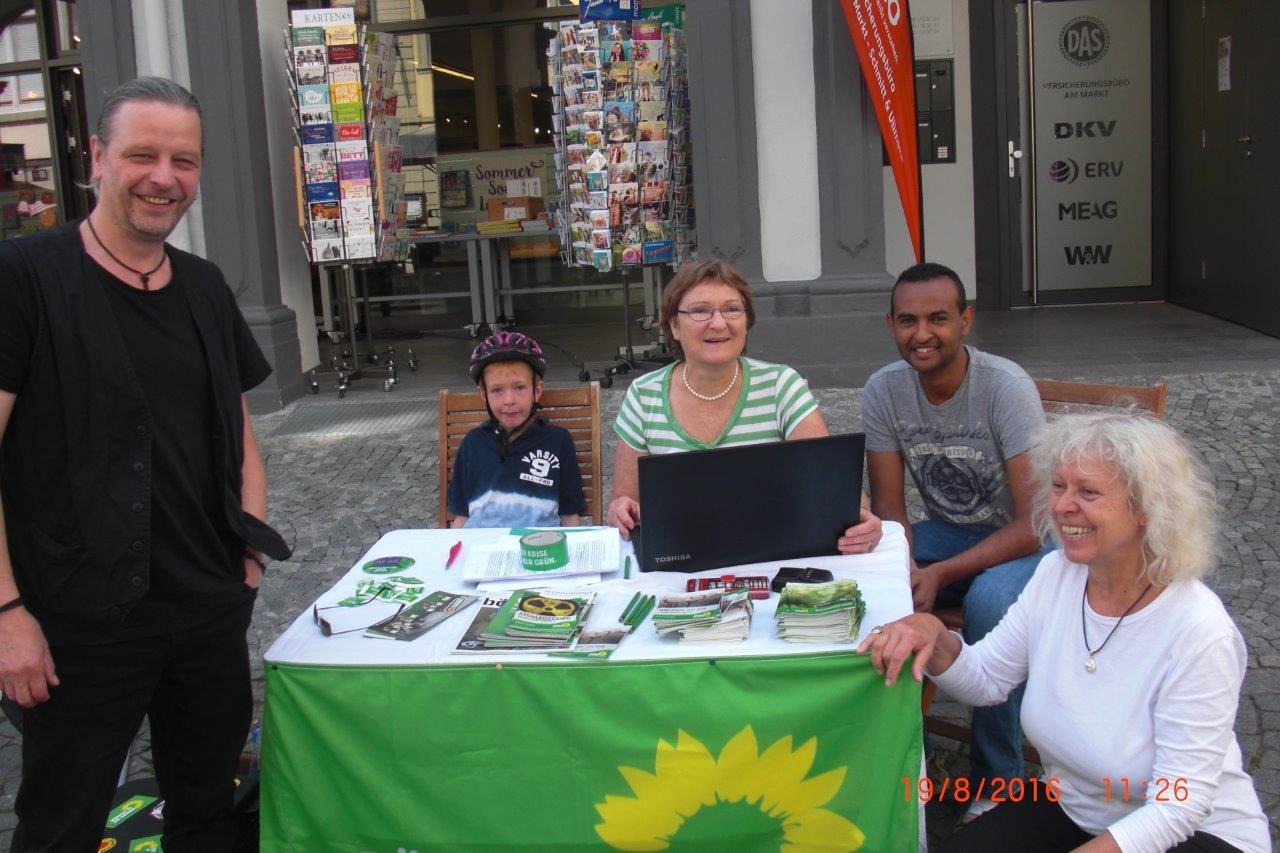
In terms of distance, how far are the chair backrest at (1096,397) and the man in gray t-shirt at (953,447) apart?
36cm

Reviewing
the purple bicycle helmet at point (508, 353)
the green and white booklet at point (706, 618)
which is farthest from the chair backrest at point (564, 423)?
the green and white booklet at point (706, 618)

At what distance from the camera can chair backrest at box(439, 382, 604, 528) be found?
412cm

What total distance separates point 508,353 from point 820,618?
5.73ft

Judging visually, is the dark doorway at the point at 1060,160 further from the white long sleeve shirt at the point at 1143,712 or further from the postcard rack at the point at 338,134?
the white long sleeve shirt at the point at 1143,712

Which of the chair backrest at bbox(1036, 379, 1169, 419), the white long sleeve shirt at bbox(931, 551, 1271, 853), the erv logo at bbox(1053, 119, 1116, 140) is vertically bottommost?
the white long sleeve shirt at bbox(931, 551, 1271, 853)

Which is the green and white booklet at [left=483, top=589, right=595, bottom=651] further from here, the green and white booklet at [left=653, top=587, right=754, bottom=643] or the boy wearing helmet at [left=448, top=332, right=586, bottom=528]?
the boy wearing helmet at [left=448, top=332, right=586, bottom=528]

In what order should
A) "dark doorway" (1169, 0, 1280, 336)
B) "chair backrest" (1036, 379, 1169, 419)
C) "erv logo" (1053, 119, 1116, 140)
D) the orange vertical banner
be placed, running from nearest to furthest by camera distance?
1. "chair backrest" (1036, 379, 1169, 419)
2. the orange vertical banner
3. "dark doorway" (1169, 0, 1280, 336)
4. "erv logo" (1053, 119, 1116, 140)

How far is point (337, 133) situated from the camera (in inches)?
305

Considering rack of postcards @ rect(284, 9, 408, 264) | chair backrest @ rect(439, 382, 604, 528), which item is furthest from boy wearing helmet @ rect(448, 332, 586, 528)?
rack of postcards @ rect(284, 9, 408, 264)

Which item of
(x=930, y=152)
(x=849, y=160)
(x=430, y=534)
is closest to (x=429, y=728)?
(x=430, y=534)

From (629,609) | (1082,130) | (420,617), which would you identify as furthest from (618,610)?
(1082,130)

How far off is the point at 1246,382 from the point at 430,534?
5.21 meters

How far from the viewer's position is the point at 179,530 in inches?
89.9

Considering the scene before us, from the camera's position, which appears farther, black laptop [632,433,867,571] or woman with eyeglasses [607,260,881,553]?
woman with eyeglasses [607,260,881,553]
